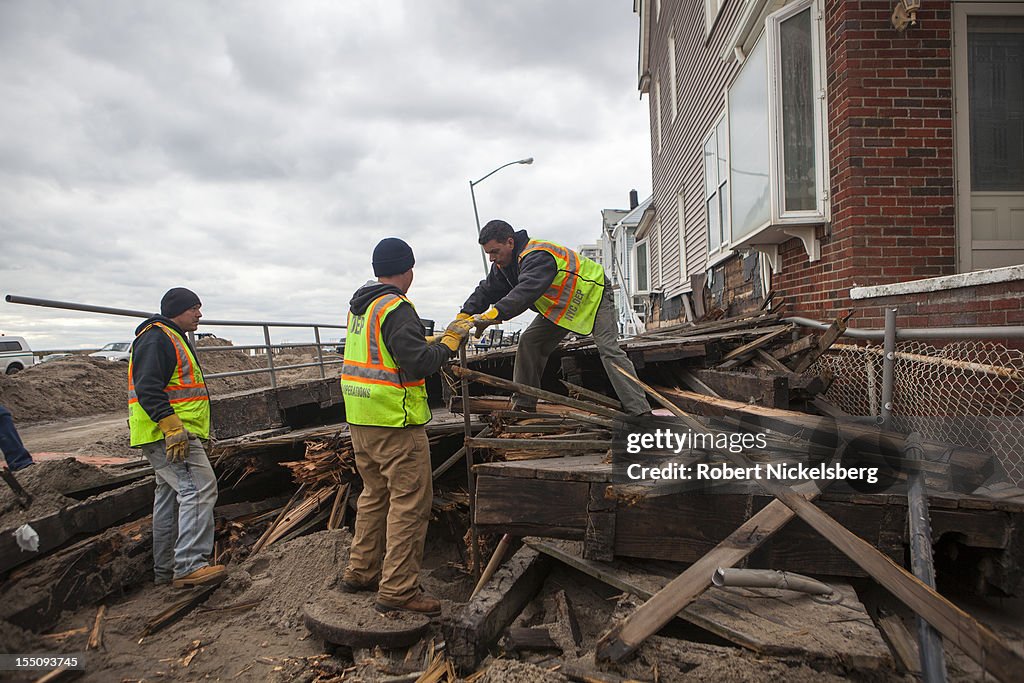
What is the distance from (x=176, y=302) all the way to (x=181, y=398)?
0.81 meters

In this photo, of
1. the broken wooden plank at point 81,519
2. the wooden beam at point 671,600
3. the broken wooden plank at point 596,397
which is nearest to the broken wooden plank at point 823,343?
the broken wooden plank at point 596,397

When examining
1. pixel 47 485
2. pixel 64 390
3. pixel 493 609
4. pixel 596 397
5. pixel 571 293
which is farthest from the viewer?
pixel 64 390

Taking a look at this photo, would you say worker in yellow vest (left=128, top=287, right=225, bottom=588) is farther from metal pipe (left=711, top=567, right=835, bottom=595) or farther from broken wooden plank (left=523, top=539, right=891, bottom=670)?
metal pipe (left=711, top=567, right=835, bottom=595)

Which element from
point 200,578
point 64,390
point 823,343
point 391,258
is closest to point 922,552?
point 823,343

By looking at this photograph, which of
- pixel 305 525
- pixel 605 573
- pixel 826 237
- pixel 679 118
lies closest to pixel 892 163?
pixel 826 237

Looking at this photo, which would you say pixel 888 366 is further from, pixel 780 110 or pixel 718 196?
pixel 718 196

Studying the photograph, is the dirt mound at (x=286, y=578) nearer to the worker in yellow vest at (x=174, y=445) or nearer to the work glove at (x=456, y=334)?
the worker in yellow vest at (x=174, y=445)

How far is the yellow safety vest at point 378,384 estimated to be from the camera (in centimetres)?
342

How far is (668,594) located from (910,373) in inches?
121

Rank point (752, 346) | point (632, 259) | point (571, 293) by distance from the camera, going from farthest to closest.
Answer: point (632, 259) → point (752, 346) → point (571, 293)

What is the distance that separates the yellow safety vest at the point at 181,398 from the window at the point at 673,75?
13011 mm

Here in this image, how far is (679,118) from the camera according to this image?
13.4 metres

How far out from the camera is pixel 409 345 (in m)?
3.38

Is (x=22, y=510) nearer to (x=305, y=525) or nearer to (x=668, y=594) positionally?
(x=305, y=525)
